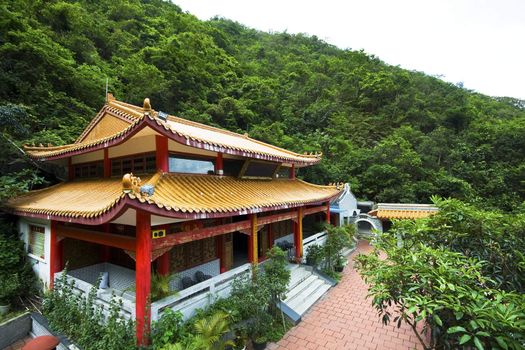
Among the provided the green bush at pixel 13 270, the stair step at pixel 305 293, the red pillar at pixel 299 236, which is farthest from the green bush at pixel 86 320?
the red pillar at pixel 299 236

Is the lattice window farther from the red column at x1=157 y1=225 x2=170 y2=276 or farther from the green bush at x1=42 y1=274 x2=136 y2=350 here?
the red column at x1=157 y1=225 x2=170 y2=276

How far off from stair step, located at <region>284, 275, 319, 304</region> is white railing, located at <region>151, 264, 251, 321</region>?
6.08ft

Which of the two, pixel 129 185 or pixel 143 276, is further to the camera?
pixel 143 276

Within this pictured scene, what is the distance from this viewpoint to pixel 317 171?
20906mm

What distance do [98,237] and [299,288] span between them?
20.8ft

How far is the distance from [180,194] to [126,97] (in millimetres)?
15581

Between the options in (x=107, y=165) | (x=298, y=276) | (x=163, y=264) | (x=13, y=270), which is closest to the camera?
(x=163, y=264)

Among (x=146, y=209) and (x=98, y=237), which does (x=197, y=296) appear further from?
(x=146, y=209)

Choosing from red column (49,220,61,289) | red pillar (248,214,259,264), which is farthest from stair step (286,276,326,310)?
red column (49,220,61,289)

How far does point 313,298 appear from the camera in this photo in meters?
8.77

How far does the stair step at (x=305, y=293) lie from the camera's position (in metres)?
8.01

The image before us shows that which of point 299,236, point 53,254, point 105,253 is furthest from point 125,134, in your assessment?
point 299,236

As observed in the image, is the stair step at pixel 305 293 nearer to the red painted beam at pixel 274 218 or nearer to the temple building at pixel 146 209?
the temple building at pixel 146 209

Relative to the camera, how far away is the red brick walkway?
250 inches
